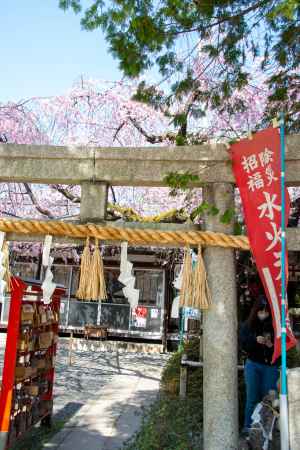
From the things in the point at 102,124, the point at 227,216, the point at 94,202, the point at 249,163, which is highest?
the point at 102,124

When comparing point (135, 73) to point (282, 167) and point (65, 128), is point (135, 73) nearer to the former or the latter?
point (282, 167)

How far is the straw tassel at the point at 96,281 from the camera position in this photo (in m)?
3.66

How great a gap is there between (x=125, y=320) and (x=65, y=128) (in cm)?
713

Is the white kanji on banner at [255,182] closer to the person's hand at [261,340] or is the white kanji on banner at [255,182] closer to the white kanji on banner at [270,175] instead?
the white kanji on banner at [270,175]

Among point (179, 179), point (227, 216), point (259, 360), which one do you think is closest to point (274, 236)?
point (227, 216)

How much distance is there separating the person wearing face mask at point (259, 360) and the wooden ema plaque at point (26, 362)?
259 cm

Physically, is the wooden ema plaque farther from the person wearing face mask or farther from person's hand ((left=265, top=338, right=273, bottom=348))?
person's hand ((left=265, top=338, right=273, bottom=348))

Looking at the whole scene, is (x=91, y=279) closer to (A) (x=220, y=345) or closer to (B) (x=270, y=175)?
(A) (x=220, y=345)

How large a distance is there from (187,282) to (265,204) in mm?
955

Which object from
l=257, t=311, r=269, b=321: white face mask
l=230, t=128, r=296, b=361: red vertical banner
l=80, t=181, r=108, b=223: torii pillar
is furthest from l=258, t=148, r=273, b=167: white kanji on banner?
l=257, t=311, r=269, b=321: white face mask

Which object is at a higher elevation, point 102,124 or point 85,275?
point 102,124

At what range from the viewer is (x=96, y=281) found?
3.71 meters

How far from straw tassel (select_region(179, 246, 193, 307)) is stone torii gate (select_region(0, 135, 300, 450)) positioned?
0.71 feet

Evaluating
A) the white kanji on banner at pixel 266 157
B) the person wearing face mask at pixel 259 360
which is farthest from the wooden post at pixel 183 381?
the white kanji on banner at pixel 266 157
